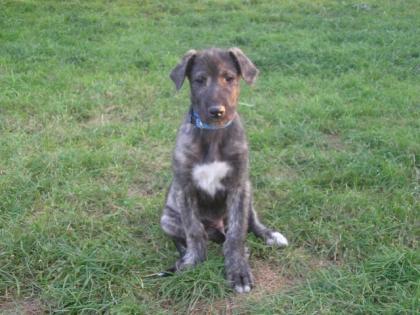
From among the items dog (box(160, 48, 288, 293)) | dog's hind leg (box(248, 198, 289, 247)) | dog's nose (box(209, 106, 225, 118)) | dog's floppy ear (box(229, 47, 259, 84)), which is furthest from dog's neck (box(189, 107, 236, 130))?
dog's hind leg (box(248, 198, 289, 247))

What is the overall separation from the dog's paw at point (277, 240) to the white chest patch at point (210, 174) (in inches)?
23.2

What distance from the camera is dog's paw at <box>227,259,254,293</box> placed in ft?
12.2

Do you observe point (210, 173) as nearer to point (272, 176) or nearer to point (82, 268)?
point (82, 268)

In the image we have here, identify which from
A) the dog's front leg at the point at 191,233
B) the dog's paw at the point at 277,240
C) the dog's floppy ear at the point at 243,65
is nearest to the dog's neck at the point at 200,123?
the dog's floppy ear at the point at 243,65

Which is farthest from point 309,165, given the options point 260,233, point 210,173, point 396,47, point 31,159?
point 396,47

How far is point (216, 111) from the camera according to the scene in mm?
3777

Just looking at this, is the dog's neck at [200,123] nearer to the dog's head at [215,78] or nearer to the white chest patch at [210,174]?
the dog's head at [215,78]

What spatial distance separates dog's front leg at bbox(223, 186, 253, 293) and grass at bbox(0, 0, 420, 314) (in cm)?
9

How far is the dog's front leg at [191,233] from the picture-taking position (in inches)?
156

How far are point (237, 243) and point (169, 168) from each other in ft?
5.72

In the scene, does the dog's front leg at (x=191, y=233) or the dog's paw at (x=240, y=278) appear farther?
the dog's front leg at (x=191, y=233)

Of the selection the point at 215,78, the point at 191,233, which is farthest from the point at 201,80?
the point at 191,233

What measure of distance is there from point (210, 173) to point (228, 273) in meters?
0.69

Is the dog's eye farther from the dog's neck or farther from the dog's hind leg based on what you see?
the dog's hind leg
